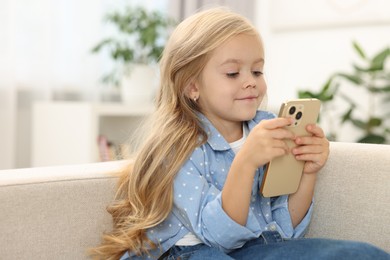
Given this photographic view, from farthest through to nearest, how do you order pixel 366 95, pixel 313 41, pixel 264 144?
1. pixel 313 41
2. pixel 366 95
3. pixel 264 144

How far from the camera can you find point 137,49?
119 inches

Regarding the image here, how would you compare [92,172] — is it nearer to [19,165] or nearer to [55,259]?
[55,259]

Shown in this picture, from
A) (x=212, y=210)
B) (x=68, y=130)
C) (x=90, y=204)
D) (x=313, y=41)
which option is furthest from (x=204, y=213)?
(x=313, y=41)

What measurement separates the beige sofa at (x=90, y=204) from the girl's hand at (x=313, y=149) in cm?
6

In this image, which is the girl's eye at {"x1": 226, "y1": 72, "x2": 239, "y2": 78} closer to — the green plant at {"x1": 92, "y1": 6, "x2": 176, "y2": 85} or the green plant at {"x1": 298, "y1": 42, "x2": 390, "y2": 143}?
the green plant at {"x1": 298, "y1": 42, "x2": 390, "y2": 143}

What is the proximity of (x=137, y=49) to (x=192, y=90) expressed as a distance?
1.70 metres

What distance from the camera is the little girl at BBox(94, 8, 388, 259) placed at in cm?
118

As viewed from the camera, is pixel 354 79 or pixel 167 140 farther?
pixel 354 79

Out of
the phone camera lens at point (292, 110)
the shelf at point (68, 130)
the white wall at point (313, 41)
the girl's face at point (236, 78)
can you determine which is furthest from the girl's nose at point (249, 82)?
the white wall at point (313, 41)

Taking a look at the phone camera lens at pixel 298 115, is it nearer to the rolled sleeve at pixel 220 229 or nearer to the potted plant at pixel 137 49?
the rolled sleeve at pixel 220 229

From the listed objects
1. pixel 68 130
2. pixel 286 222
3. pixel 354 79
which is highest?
pixel 354 79

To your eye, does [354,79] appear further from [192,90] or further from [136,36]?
[192,90]

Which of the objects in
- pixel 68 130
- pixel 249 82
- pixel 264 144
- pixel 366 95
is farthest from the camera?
pixel 366 95

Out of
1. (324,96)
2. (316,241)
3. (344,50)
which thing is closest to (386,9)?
(344,50)
